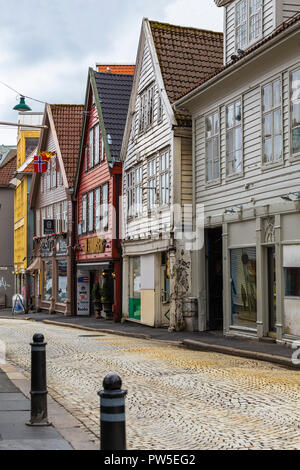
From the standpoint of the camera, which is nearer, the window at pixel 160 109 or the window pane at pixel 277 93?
the window pane at pixel 277 93

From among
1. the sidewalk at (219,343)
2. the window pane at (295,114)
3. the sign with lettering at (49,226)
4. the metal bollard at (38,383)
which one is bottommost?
the sidewalk at (219,343)

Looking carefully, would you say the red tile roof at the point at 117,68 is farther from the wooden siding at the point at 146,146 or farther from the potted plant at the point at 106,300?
the potted plant at the point at 106,300

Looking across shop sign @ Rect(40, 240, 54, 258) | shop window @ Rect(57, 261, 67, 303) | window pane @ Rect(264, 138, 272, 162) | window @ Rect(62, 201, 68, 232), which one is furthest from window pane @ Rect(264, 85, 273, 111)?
shop sign @ Rect(40, 240, 54, 258)

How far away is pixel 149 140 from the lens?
83.9ft

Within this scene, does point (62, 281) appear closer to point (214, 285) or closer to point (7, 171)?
point (214, 285)

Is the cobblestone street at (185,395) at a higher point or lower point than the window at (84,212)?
lower

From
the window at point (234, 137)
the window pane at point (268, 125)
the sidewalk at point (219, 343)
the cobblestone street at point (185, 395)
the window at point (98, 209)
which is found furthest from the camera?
the window at point (98, 209)

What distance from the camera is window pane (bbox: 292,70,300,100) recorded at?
1608 centimetres

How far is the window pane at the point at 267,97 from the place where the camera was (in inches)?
685

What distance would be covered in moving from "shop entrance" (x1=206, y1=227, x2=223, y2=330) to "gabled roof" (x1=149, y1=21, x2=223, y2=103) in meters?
4.73

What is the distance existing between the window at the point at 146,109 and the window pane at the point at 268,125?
323 inches

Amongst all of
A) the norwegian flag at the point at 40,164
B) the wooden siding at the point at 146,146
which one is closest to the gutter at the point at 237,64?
the wooden siding at the point at 146,146

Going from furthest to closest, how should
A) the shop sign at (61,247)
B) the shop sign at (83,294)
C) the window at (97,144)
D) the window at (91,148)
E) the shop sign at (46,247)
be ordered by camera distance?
1. the shop sign at (46,247)
2. the shop sign at (61,247)
3. the shop sign at (83,294)
4. the window at (91,148)
5. the window at (97,144)

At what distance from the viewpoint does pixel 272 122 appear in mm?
17234
